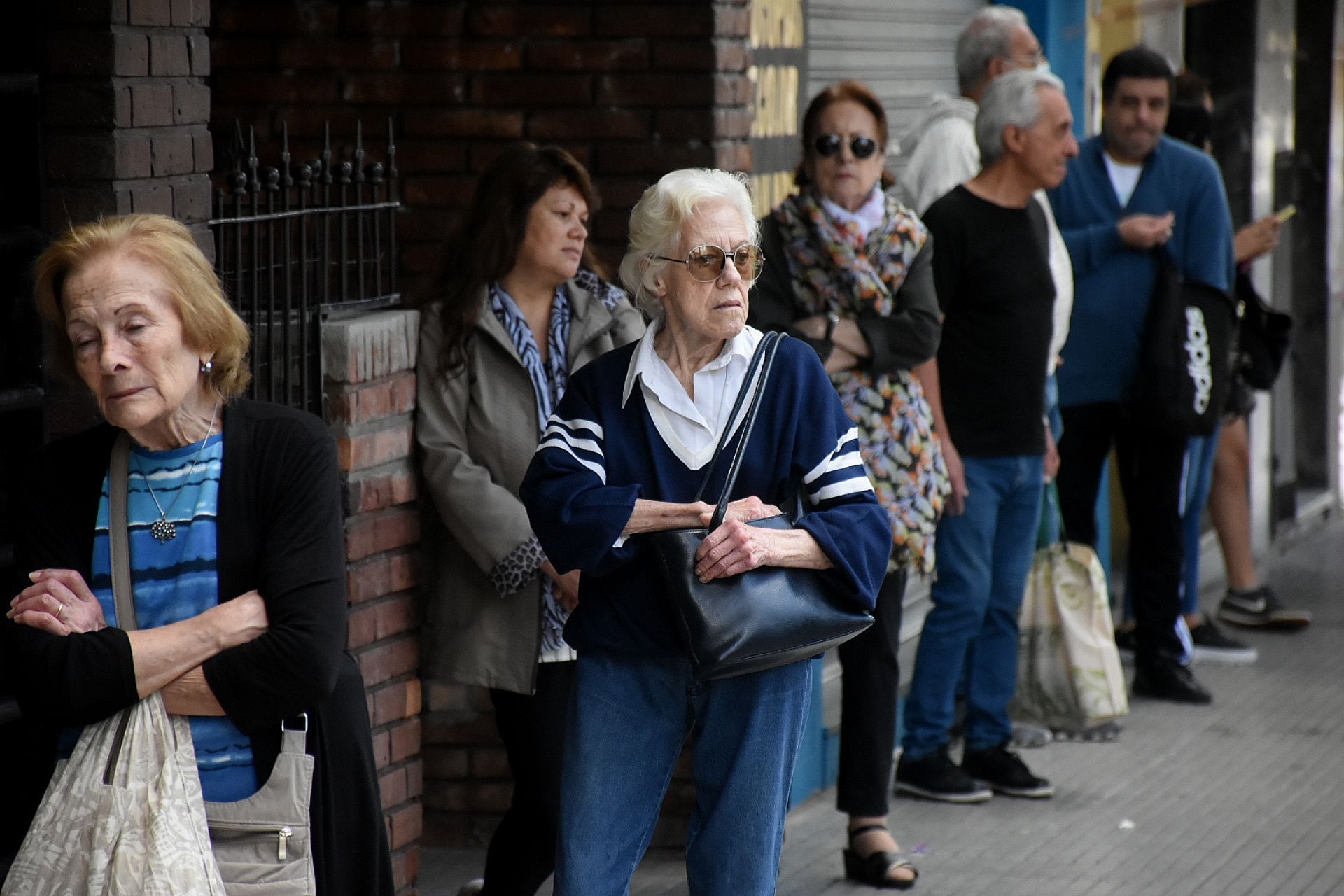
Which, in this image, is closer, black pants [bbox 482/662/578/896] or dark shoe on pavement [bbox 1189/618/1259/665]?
black pants [bbox 482/662/578/896]

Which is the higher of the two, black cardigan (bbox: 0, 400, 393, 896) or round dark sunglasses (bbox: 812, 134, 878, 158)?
round dark sunglasses (bbox: 812, 134, 878, 158)

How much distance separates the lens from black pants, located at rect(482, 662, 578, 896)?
4461mm

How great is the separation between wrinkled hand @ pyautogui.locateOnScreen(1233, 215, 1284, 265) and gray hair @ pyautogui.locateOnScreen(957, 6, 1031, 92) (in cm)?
154

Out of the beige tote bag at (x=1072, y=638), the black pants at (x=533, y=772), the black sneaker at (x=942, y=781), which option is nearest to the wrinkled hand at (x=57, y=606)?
the black pants at (x=533, y=772)

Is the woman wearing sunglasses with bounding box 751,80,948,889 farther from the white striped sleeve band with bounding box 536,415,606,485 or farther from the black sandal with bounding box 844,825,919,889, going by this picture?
the white striped sleeve band with bounding box 536,415,606,485

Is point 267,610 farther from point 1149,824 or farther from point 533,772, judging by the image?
point 1149,824

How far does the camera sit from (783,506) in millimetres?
3604

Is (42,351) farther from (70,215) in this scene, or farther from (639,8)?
(639,8)

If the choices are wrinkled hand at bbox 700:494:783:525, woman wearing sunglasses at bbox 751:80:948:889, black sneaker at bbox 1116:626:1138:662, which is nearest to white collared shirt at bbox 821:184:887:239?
woman wearing sunglasses at bbox 751:80:948:889

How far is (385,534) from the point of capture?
4.51 meters

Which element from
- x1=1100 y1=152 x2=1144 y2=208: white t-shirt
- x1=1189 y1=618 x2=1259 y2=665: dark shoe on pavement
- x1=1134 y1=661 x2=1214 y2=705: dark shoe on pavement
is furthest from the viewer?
Result: x1=1189 y1=618 x2=1259 y2=665: dark shoe on pavement

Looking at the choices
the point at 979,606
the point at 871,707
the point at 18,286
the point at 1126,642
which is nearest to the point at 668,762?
the point at 18,286

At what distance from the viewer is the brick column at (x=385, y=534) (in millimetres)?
4348

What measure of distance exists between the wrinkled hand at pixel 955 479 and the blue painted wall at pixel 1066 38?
312cm
